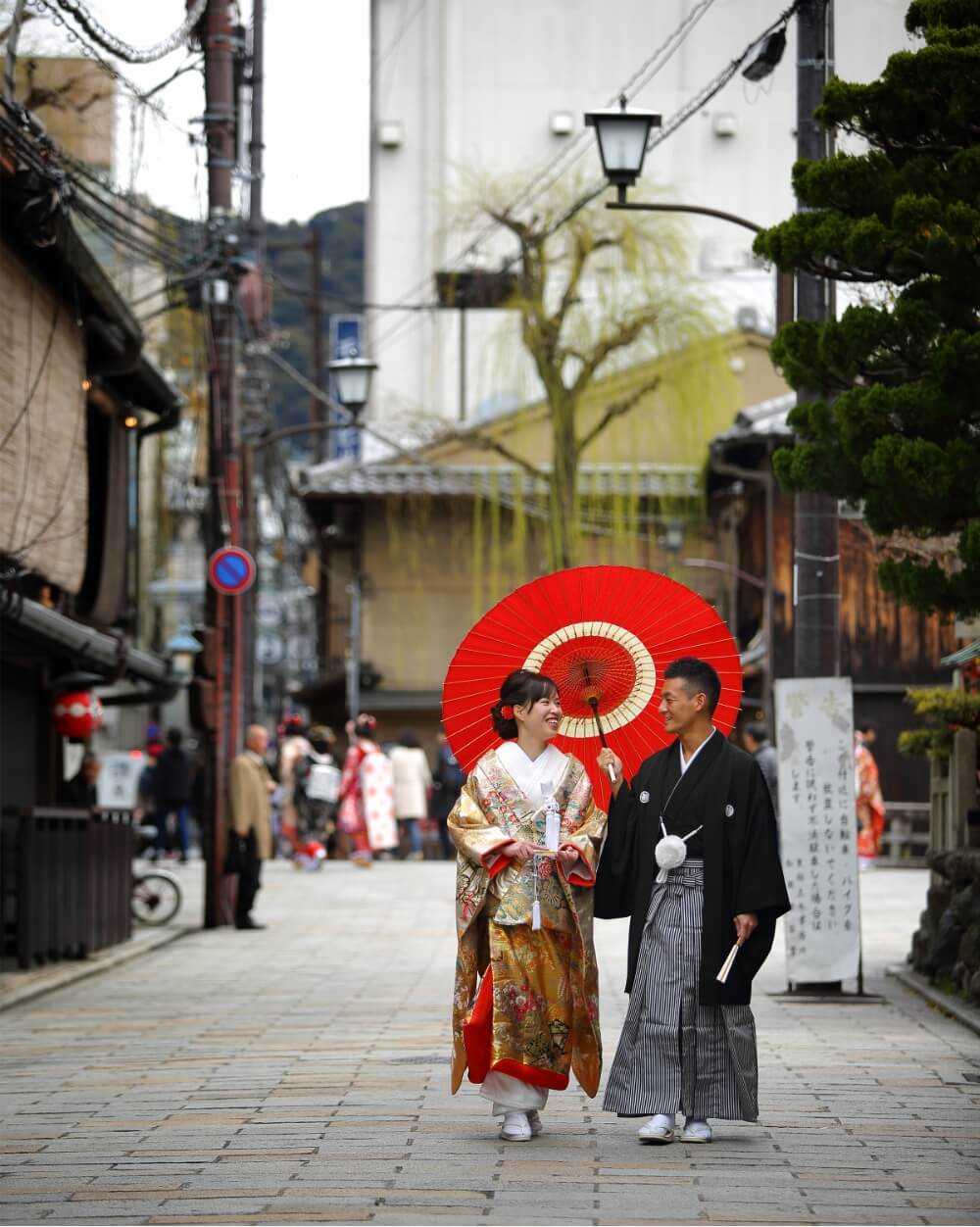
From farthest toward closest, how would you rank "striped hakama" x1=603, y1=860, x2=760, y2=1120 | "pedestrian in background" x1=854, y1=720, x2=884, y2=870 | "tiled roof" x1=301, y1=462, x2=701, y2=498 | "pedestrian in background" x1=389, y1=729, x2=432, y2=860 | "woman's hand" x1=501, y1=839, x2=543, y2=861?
"tiled roof" x1=301, y1=462, x2=701, y2=498
"pedestrian in background" x1=389, y1=729, x2=432, y2=860
"pedestrian in background" x1=854, y1=720, x2=884, y2=870
"woman's hand" x1=501, y1=839, x2=543, y2=861
"striped hakama" x1=603, y1=860, x2=760, y2=1120

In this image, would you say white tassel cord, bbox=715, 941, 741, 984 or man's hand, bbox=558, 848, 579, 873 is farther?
man's hand, bbox=558, 848, 579, 873

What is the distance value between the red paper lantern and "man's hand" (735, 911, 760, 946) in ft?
41.1

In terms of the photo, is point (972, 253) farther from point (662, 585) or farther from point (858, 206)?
point (662, 585)

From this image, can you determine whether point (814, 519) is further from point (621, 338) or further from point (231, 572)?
point (621, 338)

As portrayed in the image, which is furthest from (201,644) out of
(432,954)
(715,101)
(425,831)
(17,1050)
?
(715,101)

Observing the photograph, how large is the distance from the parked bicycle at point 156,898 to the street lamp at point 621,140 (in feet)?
32.0

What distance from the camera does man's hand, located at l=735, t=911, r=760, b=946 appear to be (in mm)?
7871

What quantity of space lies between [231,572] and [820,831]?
28.5 ft

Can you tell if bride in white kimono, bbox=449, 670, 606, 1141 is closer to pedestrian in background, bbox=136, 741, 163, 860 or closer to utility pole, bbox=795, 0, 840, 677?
utility pole, bbox=795, 0, 840, 677

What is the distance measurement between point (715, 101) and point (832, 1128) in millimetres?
48699

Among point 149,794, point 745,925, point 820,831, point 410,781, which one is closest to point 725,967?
point 745,925

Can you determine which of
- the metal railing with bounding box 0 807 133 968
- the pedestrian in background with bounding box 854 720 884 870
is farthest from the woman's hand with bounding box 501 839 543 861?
the pedestrian in background with bounding box 854 720 884 870

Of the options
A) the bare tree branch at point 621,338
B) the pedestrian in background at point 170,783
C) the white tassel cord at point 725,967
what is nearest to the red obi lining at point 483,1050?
the white tassel cord at point 725,967

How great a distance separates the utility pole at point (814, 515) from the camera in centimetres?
1402
